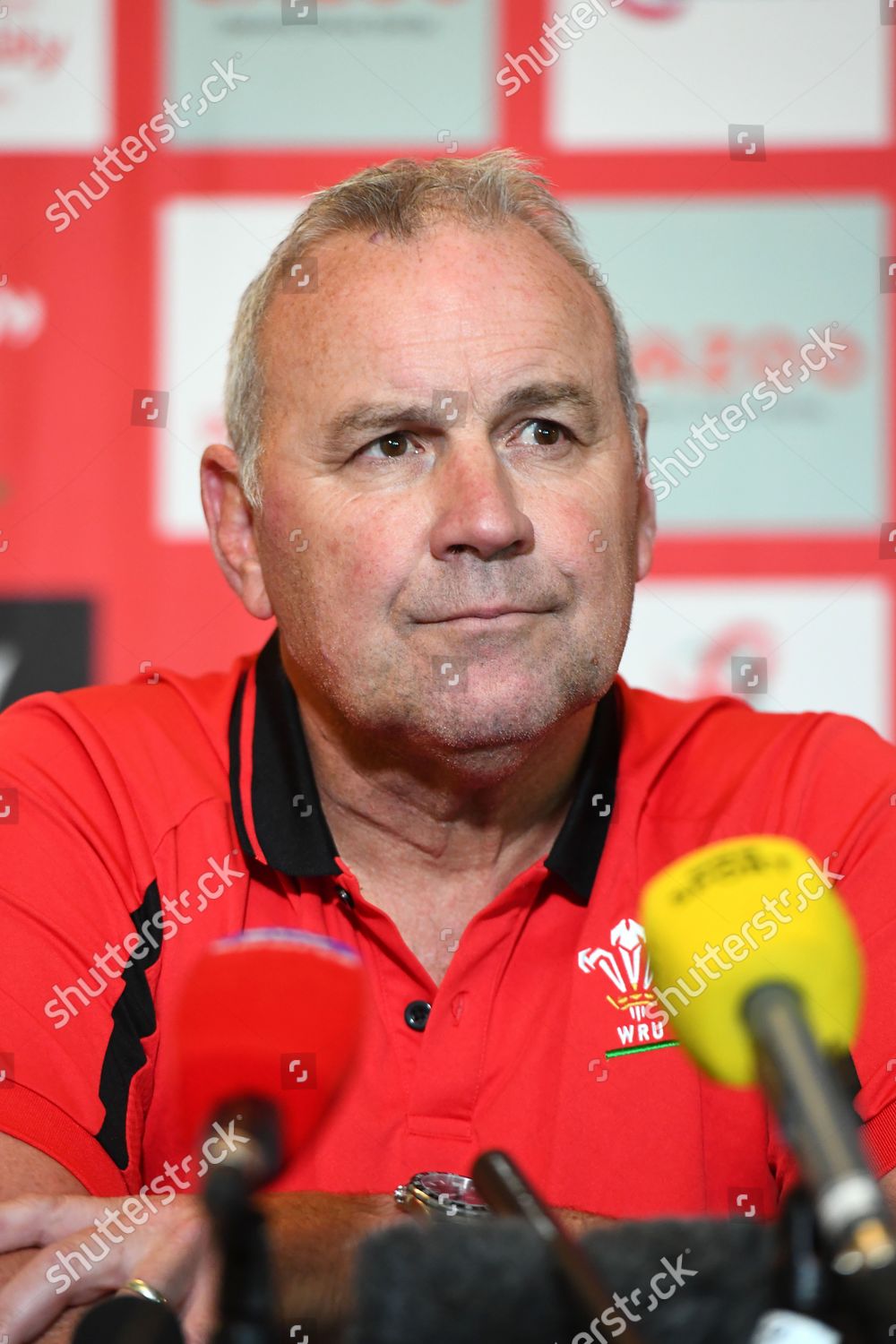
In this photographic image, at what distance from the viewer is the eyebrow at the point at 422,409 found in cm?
153

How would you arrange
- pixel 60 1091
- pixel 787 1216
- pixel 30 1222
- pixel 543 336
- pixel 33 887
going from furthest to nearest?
pixel 543 336, pixel 33 887, pixel 60 1091, pixel 30 1222, pixel 787 1216

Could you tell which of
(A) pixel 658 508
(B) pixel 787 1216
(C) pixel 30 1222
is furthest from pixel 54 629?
(B) pixel 787 1216

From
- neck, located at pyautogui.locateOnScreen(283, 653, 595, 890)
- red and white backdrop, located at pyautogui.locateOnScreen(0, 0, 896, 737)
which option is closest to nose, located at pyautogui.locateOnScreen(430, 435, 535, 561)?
neck, located at pyautogui.locateOnScreen(283, 653, 595, 890)

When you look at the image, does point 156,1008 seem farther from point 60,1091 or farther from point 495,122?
point 495,122

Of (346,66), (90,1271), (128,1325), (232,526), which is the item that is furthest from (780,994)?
(346,66)

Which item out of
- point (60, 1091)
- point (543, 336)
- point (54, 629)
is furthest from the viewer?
point (54, 629)

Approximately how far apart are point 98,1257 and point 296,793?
61 cm

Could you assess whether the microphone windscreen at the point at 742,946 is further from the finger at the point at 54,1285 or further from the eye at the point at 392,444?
the eye at the point at 392,444

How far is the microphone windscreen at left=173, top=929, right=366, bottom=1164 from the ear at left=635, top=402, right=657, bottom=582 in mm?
1063

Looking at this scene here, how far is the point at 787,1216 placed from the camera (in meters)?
0.66

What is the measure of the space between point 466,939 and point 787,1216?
918 mm

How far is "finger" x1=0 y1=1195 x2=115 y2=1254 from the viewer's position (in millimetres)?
1186

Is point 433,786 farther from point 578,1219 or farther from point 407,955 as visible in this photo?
point 578,1219

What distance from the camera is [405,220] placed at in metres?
1.63
